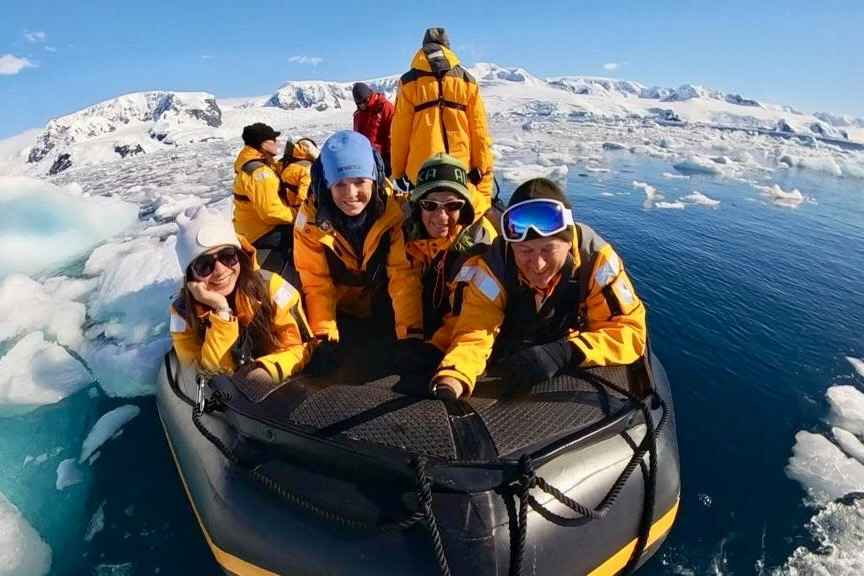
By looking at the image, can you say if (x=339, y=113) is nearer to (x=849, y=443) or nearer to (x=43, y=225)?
(x=43, y=225)

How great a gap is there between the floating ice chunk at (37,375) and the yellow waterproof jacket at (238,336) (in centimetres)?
170

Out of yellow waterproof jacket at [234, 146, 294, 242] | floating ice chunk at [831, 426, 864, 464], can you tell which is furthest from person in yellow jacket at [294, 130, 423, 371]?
floating ice chunk at [831, 426, 864, 464]

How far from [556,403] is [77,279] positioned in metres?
5.74

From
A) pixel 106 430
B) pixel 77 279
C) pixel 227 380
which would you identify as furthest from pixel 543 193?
pixel 77 279

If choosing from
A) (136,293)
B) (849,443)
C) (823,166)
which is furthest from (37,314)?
(823,166)

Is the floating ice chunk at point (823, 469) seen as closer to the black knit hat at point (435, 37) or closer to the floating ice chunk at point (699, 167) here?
the black knit hat at point (435, 37)

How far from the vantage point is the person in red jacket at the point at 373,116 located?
541 centimetres

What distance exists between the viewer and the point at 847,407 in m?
3.21

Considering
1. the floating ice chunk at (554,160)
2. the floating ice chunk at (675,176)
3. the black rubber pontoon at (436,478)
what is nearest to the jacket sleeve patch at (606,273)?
the black rubber pontoon at (436,478)

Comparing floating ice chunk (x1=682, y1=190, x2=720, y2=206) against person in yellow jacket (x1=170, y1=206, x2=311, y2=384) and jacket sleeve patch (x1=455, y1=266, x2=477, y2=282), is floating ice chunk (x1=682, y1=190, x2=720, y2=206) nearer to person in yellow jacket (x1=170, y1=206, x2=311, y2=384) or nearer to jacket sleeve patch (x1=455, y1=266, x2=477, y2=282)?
jacket sleeve patch (x1=455, y1=266, x2=477, y2=282)

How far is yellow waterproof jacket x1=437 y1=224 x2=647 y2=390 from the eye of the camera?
2094 mm

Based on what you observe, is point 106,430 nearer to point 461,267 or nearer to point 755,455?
point 461,267

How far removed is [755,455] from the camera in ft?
9.43

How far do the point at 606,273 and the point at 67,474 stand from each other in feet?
10.2
